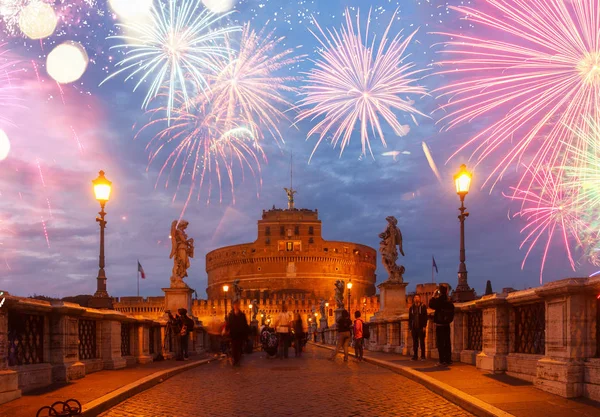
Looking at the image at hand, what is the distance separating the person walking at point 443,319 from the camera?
12.7 m

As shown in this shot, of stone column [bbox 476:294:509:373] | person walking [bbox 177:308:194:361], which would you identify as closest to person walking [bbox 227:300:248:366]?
person walking [bbox 177:308:194:361]

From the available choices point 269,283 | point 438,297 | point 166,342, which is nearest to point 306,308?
point 269,283

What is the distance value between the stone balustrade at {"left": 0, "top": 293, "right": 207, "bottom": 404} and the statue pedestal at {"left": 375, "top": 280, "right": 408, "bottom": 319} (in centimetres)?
963

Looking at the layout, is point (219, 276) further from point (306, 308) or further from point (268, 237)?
point (306, 308)

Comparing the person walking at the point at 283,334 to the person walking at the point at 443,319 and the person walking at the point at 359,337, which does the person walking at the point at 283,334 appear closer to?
the person walking at the point at 359,337

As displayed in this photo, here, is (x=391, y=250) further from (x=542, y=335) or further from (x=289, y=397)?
(x=289, y=397)

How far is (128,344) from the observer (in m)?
15.6

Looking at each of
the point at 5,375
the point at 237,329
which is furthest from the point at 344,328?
the point at 5,375

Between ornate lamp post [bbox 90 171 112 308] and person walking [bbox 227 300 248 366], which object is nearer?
ornate lamp post [bbox 90 171 112 308]

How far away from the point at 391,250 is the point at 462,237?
7325 mm

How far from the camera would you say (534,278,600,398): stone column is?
805cm

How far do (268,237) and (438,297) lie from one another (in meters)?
99.3

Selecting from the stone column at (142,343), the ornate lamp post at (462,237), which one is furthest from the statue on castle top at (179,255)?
the ornate lamp post at (462,237)

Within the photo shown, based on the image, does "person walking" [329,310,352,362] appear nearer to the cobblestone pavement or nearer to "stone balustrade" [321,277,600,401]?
the cobblestone pavement
